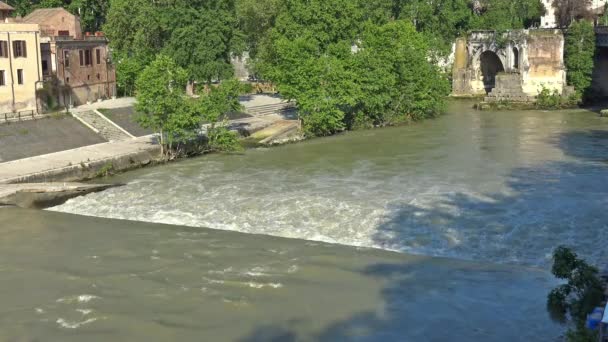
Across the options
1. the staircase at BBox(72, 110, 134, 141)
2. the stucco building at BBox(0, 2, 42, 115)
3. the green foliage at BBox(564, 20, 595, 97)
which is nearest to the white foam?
the staircase at BBox(72, 110, 134, 141)

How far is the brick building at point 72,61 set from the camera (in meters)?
58.0

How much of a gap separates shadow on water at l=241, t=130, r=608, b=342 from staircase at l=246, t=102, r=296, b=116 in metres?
26.7

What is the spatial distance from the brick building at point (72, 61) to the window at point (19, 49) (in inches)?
128

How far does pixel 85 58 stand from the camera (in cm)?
6225

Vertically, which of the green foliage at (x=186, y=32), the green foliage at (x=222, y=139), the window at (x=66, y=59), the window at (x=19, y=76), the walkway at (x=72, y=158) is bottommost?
the walkway at (x=72, y=158)

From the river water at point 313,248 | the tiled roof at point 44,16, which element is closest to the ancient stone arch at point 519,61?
the river water at point 313,248

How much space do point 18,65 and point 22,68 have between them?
45 cm

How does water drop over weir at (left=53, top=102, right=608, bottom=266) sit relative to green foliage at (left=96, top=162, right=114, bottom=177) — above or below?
below

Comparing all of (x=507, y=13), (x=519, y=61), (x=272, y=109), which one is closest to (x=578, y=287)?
(x=272, y=109)

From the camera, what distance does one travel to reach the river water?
22562 mm

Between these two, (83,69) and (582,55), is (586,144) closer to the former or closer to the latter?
(582,55)

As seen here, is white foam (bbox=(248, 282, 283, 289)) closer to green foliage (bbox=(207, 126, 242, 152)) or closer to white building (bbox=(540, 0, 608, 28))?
green foliage (bbox=(207, 126, 242, 152))

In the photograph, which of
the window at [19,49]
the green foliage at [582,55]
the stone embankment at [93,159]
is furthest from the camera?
the green foliage at [582,55]

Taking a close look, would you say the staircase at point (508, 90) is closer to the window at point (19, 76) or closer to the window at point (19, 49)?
the window at point (19, 49)
